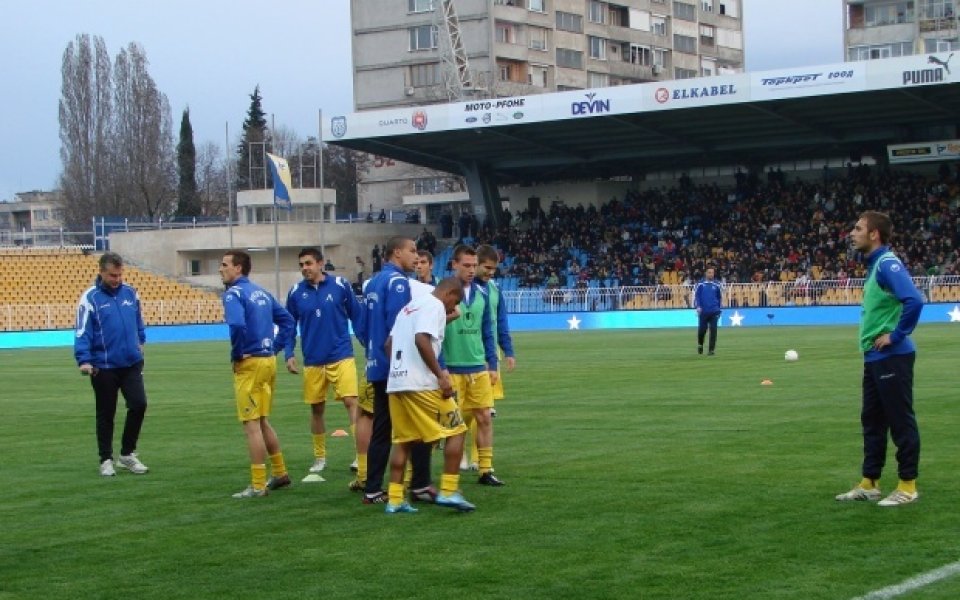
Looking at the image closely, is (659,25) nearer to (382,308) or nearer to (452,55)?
(452,55)

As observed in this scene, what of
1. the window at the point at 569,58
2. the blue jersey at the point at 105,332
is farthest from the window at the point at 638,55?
the blue jersey at the point at 105,332

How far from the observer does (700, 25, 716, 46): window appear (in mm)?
109812

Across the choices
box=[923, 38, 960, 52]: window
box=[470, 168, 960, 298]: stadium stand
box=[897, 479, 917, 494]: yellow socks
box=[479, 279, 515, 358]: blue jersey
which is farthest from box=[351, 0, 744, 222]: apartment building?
box=[897, 479, 917, 494]: yellow socks

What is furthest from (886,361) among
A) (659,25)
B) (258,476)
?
(659,25)

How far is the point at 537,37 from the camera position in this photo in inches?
3765

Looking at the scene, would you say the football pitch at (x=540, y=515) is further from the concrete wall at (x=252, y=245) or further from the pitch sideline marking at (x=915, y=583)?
the concrete wall at (x=252, y=245)

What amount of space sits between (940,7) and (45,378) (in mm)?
65917

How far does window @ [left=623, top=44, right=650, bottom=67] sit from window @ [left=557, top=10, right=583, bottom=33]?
566 centimetres

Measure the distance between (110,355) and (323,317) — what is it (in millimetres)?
2282

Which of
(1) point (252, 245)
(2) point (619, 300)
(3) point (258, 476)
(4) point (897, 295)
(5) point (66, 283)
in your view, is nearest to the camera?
(4) point (897, 295)

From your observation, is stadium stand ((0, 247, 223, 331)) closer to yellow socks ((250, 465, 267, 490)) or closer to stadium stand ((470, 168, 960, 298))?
stadium stand ((470, 168, 960, 298))

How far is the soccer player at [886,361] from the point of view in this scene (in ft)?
33.6

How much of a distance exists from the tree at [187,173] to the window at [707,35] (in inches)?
1564

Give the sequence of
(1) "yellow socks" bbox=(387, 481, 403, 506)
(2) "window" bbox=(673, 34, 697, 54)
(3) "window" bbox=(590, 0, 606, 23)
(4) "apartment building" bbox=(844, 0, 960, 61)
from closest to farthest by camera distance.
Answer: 1. (1) "yellow socks" bbox=(387, 481, 403, 506)
2. (4) "apartment building" bbox=(844, 0, 960, 61)
3. (3) "window" bbox=(590, 0, 606, 23)
4. (2) "window" bbox=(673, 34, 697, 54)
